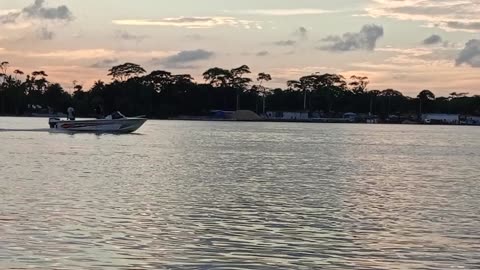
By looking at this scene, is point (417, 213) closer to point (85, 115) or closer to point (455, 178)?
point (455, 178)

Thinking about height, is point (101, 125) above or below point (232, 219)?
above

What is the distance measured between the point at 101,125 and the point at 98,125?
29cm

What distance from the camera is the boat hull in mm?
74188

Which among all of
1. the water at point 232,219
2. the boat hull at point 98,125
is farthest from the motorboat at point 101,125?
the water at point 232,219

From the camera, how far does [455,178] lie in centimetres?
3541

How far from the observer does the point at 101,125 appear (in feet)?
244

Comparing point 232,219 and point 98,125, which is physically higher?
point 98,125

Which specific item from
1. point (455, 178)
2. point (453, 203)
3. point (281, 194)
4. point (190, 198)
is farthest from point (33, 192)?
point (455, 178)

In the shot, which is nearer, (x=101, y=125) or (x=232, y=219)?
(x=232, y=219)

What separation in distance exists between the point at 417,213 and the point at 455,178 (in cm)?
1470

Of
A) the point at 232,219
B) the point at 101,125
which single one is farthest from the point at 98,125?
the point at 232,219

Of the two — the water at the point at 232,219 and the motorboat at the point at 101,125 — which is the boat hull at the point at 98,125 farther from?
the water at the point at 232,219

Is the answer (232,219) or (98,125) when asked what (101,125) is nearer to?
(98,125)

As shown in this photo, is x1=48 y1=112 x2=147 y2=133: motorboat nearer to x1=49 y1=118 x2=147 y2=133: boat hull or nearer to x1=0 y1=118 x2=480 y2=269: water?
x1=49 y1=118 x2=147 y2=133: boat hull
